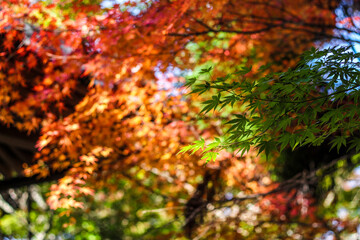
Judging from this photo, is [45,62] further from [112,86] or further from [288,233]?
[288,233]

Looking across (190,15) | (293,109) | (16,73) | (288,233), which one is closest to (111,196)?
(288,233)

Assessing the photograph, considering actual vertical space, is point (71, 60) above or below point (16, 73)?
above

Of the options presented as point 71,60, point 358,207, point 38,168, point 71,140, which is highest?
point 358,207

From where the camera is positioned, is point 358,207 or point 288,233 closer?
point 288,233

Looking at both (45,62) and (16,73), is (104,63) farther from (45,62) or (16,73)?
(16,73)

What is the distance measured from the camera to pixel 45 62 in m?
4.85

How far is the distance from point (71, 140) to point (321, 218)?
173 inches

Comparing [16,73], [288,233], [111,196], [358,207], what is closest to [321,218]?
[288,233]

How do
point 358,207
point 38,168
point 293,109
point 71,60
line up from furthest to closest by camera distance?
point 358,207 → point 38,168 → point 71,60 → point 293,109

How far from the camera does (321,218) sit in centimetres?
657

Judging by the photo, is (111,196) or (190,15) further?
(111,196)

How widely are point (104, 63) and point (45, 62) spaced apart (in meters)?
0.86

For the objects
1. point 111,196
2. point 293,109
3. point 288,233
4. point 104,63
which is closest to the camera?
point 293,109

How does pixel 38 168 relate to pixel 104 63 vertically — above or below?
below
